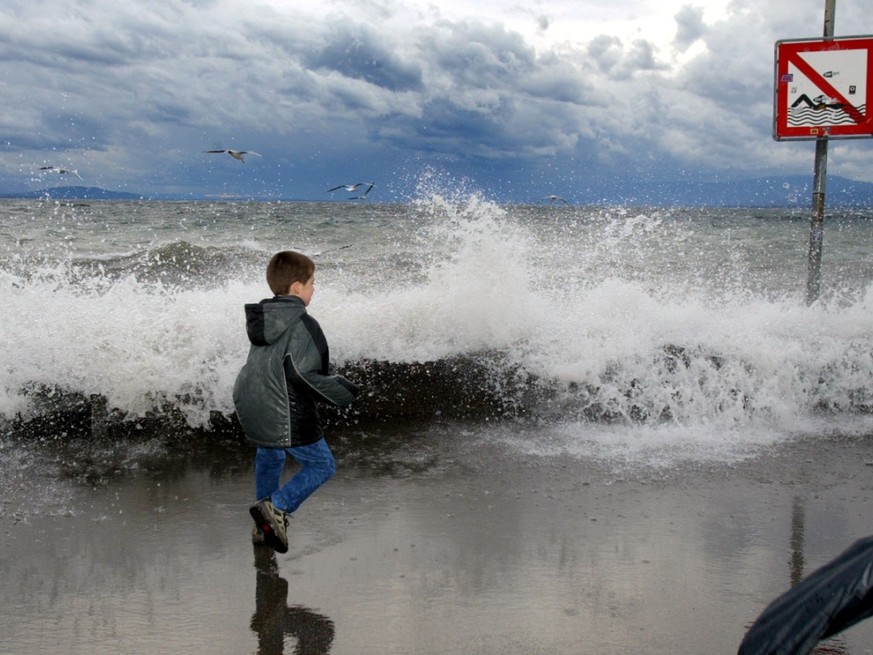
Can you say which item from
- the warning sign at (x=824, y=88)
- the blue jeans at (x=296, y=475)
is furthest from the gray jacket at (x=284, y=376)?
the warning sign at (x=824, y=88)

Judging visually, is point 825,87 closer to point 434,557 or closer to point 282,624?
point 434,557

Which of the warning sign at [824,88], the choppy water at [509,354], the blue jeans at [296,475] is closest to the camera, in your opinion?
the blue jeans at [296,475]

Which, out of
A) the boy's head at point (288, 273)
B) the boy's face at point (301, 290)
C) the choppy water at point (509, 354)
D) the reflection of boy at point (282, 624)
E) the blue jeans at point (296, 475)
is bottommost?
the reflection of boy at point (282, 624)

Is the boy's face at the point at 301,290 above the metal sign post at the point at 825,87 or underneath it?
underneath

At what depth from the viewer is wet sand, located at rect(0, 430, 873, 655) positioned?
2.75m

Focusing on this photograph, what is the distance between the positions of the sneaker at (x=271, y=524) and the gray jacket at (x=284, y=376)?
28 centimetres

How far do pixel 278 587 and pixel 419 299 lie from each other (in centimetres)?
408

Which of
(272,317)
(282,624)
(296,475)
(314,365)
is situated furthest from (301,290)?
(282,624)

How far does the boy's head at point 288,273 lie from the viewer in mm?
3484

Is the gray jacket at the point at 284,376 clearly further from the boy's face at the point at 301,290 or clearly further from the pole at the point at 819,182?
the pole at the point at 819,182

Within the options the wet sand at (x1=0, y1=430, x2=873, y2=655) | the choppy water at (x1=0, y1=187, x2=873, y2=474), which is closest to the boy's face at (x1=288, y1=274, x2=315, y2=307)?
the wet sand at (x1=0, y1=430, x2=873, y2=655)

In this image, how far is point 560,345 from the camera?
634 centimetres

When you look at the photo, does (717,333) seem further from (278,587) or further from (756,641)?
(756,641)

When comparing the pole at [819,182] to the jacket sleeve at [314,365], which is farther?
the pole at [819,182]
